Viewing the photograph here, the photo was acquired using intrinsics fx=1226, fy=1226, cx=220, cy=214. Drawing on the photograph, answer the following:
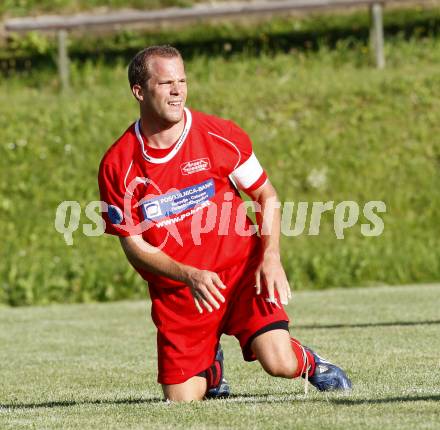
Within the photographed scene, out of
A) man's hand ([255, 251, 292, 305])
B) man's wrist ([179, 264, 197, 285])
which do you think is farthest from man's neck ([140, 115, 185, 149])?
man's hand ([255, 251, 292, 305])

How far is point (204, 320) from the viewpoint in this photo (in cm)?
633

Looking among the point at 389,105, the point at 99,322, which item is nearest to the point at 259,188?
the point at 99,322

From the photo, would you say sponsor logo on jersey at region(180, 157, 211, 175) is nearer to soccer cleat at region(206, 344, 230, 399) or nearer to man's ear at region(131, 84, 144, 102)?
man's ear at region(131, 84, 144, 102)

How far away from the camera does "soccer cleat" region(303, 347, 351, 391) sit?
20.8 feet

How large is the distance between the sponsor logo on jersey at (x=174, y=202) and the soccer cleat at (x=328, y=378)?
1.07m

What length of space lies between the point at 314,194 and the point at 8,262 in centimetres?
432

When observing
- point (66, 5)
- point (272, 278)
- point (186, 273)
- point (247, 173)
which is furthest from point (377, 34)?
point (186, 273)

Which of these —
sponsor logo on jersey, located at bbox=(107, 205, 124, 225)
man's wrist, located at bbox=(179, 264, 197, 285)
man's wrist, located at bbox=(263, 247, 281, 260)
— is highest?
sponsor logo on jersey, located at bbox=(107, 205, 124, 225)

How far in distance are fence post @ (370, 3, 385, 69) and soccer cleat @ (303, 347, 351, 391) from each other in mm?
13259

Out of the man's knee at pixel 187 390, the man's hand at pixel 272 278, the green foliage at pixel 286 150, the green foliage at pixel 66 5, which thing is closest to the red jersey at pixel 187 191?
the man's hand at pixel 272 278

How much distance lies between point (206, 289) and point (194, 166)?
29.8 inches

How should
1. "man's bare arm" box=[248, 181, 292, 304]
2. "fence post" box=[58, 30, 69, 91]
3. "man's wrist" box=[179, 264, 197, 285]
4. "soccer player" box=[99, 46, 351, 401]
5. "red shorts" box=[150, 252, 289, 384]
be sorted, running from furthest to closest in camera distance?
"fence post" box=[58, 30, 69, 91]
"red shorts" box=[150, 252, 289, 384]
"soccer player" box=[99, 46, 351, 401]
"man's bare arm" box=[248, 181, 292, 304]
"man's wrist" box=[179, 264, 197, 285]

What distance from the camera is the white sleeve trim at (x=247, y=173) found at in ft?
20.8

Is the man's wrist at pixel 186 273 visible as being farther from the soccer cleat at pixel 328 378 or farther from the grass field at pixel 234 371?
the soccer cleat at pixel 328 378
